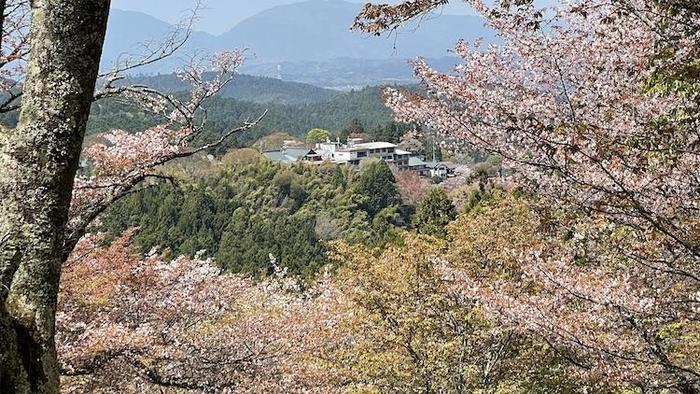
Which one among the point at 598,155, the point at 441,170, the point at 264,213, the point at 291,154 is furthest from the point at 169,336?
the point at 291,154

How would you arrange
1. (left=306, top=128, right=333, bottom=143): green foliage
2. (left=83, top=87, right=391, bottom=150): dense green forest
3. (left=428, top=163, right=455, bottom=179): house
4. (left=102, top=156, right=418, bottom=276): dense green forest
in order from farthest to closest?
(left=83, top=87, right=391, bottom=150): dense green forest, (left=306, top=128, right=333, bottom=143): green foliage, (left=428, top=163, right=455, bottom=179): house, (left=102, top=156, right=418, bottom=276): dense green forest

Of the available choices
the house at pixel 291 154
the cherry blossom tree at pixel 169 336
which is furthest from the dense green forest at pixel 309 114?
the cherry blossom tree at pixel 169 336

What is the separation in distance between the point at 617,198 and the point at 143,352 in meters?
3.81

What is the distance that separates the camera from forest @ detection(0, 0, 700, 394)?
1.38 m

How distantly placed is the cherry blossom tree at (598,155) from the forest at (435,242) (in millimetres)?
21

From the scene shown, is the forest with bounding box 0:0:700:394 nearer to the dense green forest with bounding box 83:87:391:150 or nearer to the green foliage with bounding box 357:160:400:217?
the green foliage with bounding box 357:160:400:217

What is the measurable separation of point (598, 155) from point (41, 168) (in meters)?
2.26

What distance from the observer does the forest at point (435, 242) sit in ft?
4.53

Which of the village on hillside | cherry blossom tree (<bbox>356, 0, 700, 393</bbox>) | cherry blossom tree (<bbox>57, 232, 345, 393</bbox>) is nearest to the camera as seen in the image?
cherry blossom tree (<bbox>356, 0, 700, 393</bbox>)

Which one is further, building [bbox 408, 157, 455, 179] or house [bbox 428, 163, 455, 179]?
building [bbox 408, 157, 455, 179]

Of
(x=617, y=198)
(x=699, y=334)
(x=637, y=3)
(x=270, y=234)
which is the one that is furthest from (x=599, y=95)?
(x=270, y=234)

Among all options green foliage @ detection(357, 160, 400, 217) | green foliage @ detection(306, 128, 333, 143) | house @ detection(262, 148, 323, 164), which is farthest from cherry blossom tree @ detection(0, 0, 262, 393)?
green foliage @ detection(306, 128, 333, 143)

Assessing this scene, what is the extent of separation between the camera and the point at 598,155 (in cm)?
276

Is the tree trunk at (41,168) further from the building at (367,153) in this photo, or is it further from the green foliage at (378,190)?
the building at (367,153)
